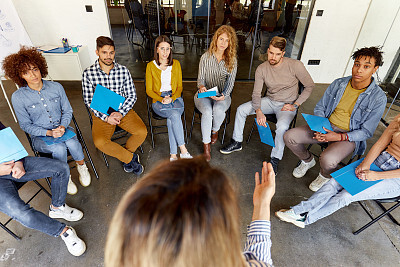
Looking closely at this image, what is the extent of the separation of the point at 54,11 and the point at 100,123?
3185mm

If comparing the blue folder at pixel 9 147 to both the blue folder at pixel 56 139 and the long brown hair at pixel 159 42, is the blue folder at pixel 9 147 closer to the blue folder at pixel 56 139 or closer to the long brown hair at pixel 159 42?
the blue folder at pixel 56 139

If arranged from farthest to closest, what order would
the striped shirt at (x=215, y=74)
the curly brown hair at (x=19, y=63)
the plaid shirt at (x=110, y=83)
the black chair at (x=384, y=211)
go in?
the striped shirt at (x=215, y=74) < the plaid shirt at (x=110, y=83) < the curly brown hair at (x=19, y=63) < the black chair at (x=384, y=211)

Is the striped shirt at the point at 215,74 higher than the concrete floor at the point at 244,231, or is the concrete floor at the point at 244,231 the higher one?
the striped shirt at the point at 215,74

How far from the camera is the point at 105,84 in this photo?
2504 mm

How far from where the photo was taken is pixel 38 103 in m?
2.06

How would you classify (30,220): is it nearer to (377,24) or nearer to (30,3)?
(30,3)

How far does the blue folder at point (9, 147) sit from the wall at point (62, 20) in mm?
3396

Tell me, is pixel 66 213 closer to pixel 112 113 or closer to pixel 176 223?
pixel 112 113

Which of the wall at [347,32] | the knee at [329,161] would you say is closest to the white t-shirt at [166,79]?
the knee at [329,161]

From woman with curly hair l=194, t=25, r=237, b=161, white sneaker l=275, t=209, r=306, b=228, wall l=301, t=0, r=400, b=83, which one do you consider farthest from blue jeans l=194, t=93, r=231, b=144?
wall l=301, t=0, r=400, b=83

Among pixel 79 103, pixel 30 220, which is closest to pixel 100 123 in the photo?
pixel 30 220

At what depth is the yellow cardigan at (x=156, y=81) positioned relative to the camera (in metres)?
2.68

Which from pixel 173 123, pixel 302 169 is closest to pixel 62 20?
pixel 173 123

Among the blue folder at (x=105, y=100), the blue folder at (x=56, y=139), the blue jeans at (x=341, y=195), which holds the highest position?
the blue folder at (x=105, y=100)
